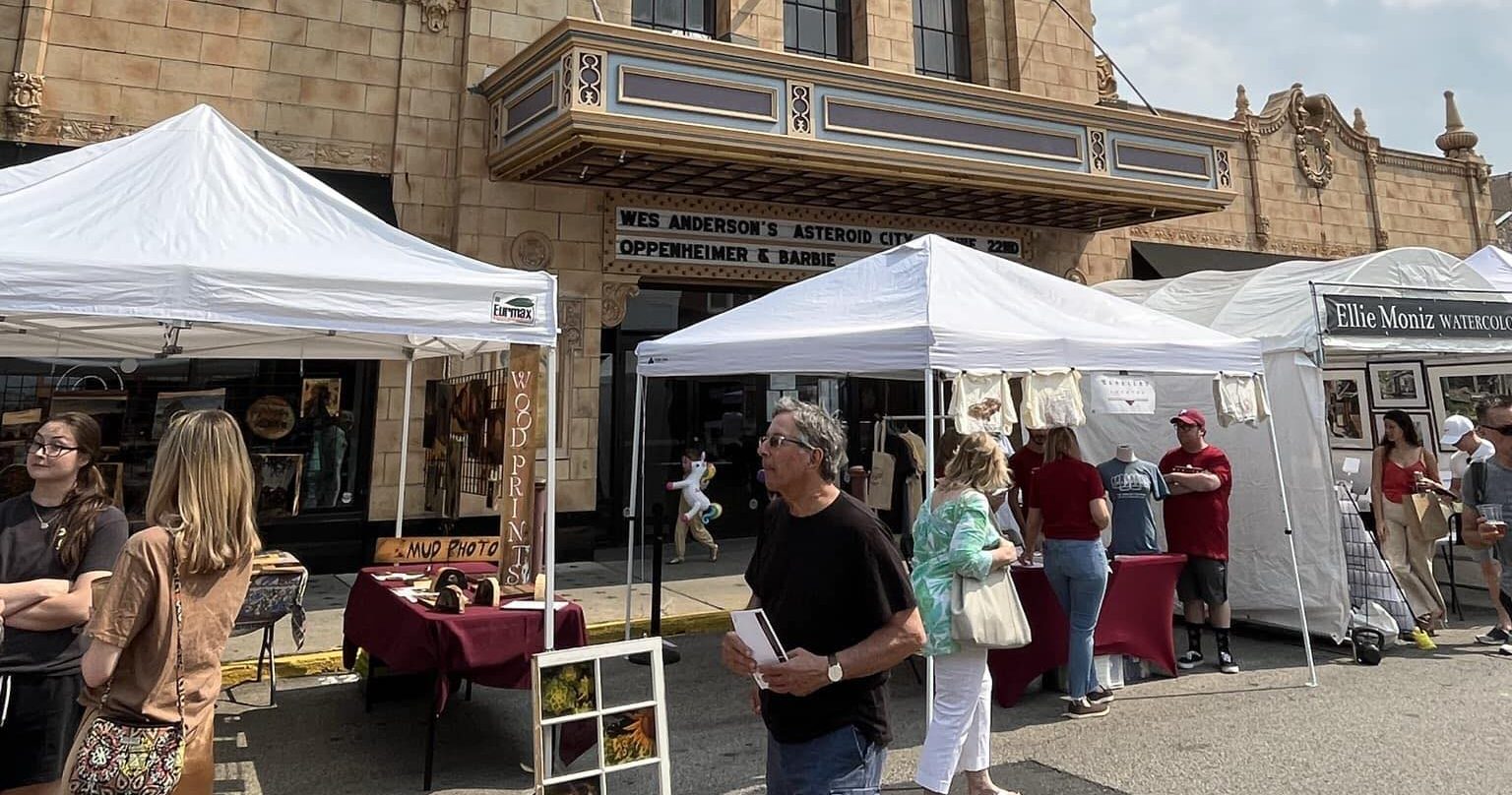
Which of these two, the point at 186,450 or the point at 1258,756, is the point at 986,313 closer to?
the point at 1258,756

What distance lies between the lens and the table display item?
9.80 metres

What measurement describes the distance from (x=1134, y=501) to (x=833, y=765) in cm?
494

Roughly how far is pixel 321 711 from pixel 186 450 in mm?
3982

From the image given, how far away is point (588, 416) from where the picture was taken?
1109 centimetres

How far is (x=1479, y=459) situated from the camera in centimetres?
746

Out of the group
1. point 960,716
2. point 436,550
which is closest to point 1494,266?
point 960,716

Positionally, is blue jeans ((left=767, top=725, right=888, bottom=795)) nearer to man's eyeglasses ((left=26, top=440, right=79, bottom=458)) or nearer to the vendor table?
the vendor table

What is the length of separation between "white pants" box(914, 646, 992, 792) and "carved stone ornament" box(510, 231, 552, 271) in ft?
27.2

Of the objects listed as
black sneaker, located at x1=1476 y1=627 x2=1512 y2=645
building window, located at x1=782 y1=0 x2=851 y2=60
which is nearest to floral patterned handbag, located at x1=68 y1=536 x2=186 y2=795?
black sneaker, located at x1=1476 y1=627 x2=1512 y2=645

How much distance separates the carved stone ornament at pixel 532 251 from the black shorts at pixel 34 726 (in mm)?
8175

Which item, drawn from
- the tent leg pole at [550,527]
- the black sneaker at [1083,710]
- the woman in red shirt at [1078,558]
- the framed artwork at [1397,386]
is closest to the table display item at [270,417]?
the tent leg pole at [550,527]

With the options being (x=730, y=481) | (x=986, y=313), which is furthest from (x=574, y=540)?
(x=986, y=313)

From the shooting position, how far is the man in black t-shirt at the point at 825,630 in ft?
8.16

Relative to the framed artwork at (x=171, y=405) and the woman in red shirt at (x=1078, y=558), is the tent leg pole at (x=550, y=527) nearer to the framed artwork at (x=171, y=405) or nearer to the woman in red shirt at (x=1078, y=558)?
the woman in red shirt at (x=1078, y=558)
